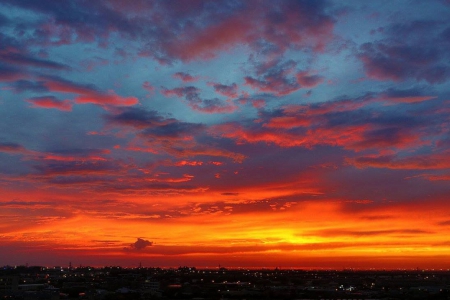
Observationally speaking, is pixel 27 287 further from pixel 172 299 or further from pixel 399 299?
pixel 399 299

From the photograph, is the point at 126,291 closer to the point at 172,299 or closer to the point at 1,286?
the point at 172,299

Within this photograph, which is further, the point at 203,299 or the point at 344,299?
the point at 344,299

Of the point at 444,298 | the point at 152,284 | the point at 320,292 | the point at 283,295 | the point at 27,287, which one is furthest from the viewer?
the point at 152,284

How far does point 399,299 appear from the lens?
75562mm

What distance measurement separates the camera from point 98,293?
7612 centimetres

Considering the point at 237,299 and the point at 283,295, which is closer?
the point at 237,299

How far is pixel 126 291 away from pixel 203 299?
20.1 metres

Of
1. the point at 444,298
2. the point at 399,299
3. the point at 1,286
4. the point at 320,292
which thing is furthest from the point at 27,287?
the point at 444,298

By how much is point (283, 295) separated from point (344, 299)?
10.8 m

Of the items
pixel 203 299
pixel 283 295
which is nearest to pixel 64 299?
pixel 203 299

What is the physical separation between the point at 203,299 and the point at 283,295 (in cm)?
1713

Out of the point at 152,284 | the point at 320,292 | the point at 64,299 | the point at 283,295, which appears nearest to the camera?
the point at 64,299

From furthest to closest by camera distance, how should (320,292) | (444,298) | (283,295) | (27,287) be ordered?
(320,292) < (27,287) < (283,295) < (444,298)

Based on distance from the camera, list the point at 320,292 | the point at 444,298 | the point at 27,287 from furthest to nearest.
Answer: the point at 320,292
the point at 27,287
the point at 444,298
